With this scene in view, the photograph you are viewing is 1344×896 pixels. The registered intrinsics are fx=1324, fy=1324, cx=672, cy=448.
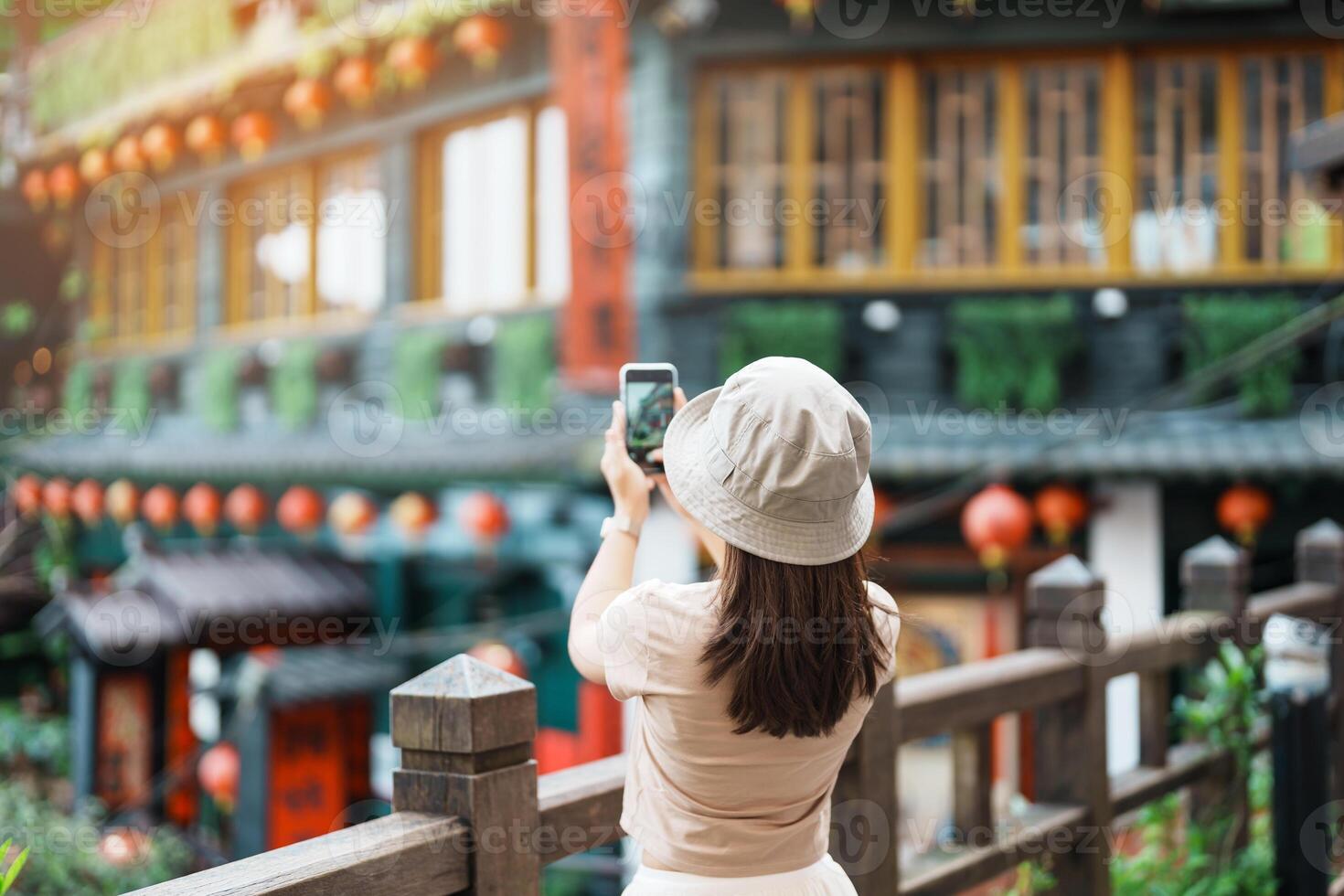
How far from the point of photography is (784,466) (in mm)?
1723

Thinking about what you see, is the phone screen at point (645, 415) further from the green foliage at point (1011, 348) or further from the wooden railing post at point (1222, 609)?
the green foliage at point (1011, 348)

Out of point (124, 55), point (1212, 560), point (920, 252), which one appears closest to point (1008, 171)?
point (920, 252)

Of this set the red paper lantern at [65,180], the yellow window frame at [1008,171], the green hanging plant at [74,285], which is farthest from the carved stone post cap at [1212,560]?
the green hanging plant at [74,285]

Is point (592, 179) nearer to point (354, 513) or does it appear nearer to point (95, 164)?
point (354, 513)

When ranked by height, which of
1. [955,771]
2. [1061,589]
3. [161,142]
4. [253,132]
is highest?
[161,142]

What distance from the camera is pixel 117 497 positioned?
12.2 metres

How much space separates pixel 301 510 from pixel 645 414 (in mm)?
8530

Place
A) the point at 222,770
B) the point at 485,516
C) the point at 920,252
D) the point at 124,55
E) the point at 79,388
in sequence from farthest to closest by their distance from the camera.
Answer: the point at 79,388, the point at 124,55, the point at 222,770, the point at 485,516, the point at 920,252

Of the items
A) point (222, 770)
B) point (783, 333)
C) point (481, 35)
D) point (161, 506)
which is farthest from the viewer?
point (161, 506)

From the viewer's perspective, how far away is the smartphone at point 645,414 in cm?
198

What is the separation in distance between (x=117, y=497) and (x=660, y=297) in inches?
255

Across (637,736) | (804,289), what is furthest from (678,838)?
(804,289)

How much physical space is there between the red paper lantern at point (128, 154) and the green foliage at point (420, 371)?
4.17 m

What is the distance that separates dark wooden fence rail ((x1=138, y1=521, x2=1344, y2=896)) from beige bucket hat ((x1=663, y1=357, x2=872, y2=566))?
1.52ft
